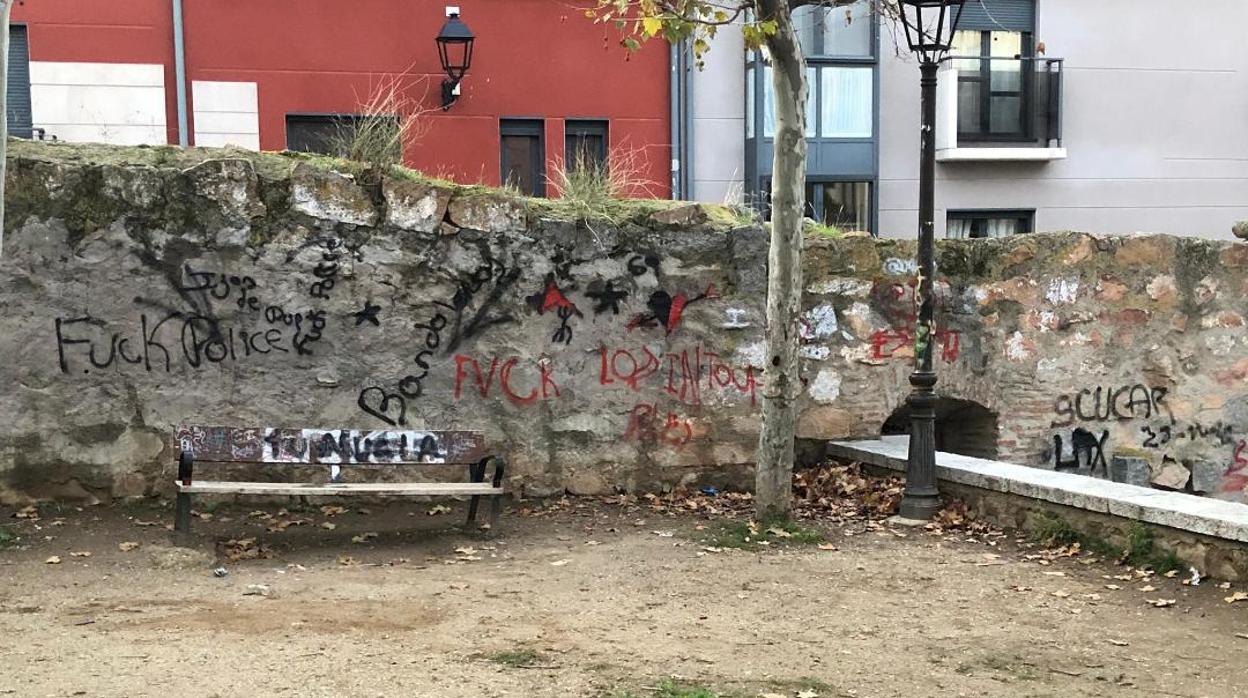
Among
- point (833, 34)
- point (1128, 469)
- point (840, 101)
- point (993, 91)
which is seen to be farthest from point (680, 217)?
point (993, 91)

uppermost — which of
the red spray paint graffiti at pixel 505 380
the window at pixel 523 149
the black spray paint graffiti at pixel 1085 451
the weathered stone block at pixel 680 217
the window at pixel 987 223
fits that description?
the window at pixel 523 149

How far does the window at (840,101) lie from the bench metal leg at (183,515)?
437 inches

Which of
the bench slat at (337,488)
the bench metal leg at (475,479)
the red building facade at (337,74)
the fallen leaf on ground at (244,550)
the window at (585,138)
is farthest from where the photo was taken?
the window at (585,138)

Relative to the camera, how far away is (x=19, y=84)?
538 inches

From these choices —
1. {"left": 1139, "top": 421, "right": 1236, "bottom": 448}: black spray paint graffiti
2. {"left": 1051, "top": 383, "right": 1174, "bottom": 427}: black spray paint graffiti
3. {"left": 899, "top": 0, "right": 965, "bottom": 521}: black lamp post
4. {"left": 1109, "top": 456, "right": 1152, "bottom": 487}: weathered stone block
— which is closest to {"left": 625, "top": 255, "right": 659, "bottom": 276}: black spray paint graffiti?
{"left": 899, "top": 0, "right": 965, "bottom": 521}: black lamp post

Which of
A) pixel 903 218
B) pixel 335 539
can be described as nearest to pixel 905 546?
pixel 335 539

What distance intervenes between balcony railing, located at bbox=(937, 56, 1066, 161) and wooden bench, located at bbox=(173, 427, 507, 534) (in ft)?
37.8

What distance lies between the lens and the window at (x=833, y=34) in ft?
51.6

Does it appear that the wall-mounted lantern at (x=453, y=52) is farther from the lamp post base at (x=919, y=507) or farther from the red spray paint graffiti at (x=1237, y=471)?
the red spray paint graffiti at (x=1237, y=471)

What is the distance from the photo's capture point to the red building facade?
539 inches

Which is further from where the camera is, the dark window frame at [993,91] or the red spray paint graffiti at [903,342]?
the dark window frame at [993,91]

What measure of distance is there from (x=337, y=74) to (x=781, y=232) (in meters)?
9.11

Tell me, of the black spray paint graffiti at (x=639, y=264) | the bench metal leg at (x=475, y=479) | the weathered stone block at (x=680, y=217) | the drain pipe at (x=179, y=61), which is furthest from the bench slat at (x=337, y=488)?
the drain pipe at (x=179, y=61)

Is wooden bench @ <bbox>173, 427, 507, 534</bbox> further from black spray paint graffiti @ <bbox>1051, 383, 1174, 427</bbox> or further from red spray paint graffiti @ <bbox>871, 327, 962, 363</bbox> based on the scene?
black spray paint graffiti @ <bbox>1051, 383, 1174, 427</bbox>
